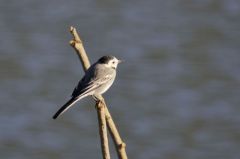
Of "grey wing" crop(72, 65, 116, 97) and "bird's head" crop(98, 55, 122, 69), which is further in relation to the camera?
"bird's head" crop(98, 55, 122, 69)

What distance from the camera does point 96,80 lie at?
222 inches

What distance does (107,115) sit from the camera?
376 cm

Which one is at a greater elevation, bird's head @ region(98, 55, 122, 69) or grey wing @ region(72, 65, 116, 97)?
bird's head @ region(98, 55, 122, 69)

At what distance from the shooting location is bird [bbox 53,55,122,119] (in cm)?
539

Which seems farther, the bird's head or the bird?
the bird's head

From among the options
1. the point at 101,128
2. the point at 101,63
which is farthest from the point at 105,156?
the point at 101,63

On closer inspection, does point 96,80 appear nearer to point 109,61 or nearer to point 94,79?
point 94,79

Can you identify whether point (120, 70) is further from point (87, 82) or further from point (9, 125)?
point (87, 82)

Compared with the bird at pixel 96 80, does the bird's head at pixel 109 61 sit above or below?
above

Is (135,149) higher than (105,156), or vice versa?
(135,149)

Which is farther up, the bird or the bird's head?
the bird's head

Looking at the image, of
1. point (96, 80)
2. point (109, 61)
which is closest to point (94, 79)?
point (96, 80)

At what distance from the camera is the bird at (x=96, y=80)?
539 cm

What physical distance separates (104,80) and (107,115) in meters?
2.04
